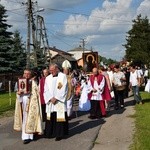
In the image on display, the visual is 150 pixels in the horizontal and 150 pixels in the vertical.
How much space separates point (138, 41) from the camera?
215 ft

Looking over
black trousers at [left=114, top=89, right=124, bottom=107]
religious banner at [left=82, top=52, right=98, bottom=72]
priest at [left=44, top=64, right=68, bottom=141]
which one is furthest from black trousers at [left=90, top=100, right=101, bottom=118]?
religious banner at [left=82, top=52, right=98, bottom=72]

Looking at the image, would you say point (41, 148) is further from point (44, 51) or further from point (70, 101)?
point (44, 51)

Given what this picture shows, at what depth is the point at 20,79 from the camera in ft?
37.3

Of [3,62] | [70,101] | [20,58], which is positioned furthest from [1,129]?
[20,58]

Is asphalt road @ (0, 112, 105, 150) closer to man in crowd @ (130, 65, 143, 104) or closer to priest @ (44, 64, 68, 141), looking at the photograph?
priest @ (44, 64, 68, 141)

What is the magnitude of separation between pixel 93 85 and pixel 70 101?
4.46 ft

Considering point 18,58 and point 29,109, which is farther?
point 18,58

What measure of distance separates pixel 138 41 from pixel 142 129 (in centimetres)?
5393

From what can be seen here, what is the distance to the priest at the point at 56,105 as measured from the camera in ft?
37.0

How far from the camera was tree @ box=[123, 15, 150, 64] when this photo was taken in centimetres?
6031

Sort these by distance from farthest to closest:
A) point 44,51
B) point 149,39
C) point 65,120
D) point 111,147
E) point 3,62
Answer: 1. point 149,39
2. point 44,51
3. point 3,62
4. point 65,120
5. point 111,147

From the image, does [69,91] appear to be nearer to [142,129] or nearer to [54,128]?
[142,129]

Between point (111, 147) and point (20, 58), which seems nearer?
point (111, 147)

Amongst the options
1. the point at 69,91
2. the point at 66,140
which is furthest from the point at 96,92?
the point at 66,140
